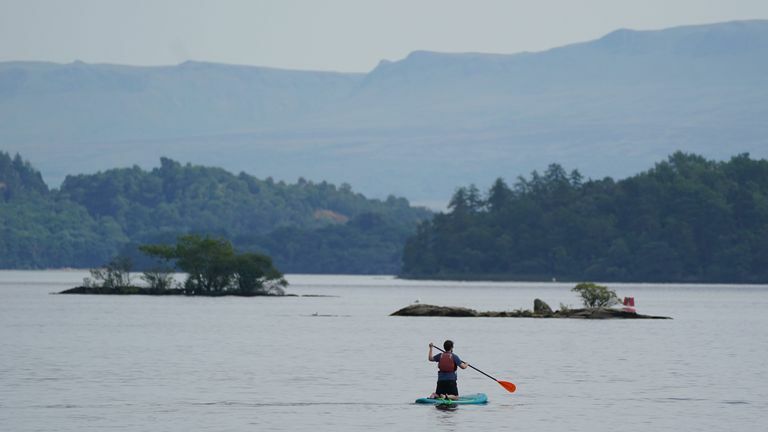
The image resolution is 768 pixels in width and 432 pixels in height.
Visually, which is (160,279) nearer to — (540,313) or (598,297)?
(540,313)

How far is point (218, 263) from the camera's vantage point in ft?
482

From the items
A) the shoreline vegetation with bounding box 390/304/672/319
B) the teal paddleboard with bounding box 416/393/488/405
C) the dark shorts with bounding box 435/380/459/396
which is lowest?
the teal paddleboard with bounding box 416/393/488/405

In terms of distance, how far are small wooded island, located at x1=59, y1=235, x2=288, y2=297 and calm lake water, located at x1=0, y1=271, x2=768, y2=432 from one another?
24.1m

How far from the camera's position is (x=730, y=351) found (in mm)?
82000

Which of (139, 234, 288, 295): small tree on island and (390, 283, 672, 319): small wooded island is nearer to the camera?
(390, 283, 672, 319): small wooded island

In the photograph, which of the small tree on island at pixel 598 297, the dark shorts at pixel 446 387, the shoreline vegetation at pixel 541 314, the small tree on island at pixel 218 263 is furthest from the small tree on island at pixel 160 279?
the dark shorts at pixel 446 387

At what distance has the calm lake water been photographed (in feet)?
162

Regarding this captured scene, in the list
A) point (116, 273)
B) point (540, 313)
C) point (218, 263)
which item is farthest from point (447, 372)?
point (116, 273)

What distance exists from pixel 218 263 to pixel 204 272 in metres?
4.29

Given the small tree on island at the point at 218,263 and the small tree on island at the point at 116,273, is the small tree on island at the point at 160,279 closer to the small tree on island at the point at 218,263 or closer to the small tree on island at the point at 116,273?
the small tree on island at the point at 218,263

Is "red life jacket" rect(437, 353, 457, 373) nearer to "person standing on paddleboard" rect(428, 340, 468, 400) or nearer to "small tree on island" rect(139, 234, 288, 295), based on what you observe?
"person standing on paddleboard" rect(428, 340, 468, 400)

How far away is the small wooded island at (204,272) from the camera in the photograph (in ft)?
478

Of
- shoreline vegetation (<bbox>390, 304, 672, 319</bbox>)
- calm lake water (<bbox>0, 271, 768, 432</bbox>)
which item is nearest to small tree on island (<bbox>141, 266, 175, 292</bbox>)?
calm lake water (<bbox>0, 271, 768, 432</bbox>)

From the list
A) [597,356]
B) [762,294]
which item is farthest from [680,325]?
[762,294]
